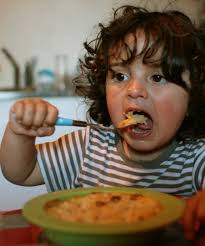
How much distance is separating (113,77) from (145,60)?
97 millimetres

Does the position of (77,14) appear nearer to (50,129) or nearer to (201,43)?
(201,43)

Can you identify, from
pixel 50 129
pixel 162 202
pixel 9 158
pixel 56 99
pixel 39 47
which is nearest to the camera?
pixel 162 202

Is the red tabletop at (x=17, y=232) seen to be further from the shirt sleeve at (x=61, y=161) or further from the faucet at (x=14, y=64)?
the faucet at (x=14, y=64)

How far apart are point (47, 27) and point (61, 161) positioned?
1400 millimetres

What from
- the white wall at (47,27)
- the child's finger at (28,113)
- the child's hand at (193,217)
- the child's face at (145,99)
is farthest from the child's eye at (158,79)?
the white wall at (47,27)

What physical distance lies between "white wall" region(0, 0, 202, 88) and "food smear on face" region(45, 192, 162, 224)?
174 centimetres

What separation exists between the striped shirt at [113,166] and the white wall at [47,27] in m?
1.29

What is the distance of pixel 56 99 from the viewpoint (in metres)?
2.02

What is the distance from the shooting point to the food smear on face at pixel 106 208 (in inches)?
Answer: 18.3

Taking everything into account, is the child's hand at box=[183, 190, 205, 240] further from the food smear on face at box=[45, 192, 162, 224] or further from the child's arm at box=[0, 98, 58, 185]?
the child's arm at box=[0, 98, 58, 185]

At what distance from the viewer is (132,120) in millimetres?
846

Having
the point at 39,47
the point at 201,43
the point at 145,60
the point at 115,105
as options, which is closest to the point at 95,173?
the point at 115,105

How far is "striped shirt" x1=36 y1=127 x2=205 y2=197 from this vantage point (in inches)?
36.7

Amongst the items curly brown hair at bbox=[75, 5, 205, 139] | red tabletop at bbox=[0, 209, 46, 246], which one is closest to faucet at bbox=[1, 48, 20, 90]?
curly brown hair at bbox=[75, 5, 205, 139]
